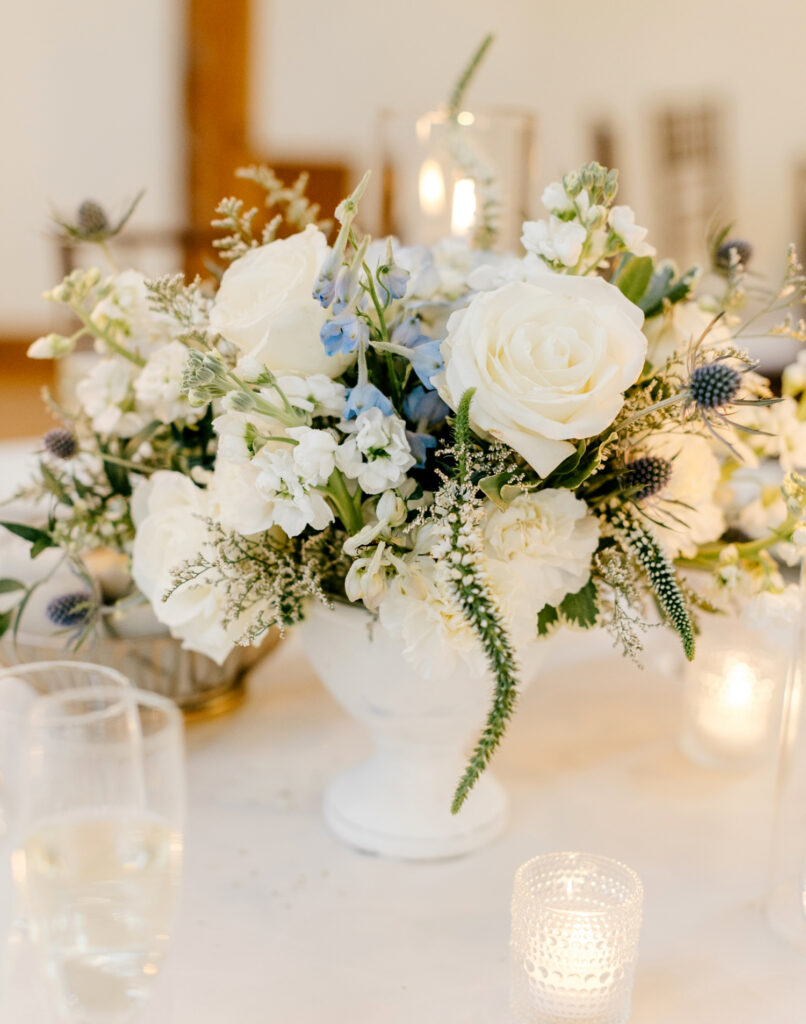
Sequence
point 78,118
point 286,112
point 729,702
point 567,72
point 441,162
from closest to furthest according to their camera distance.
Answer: point 729,702, point 441,162, point 78,118, point 286,112, point 567,72

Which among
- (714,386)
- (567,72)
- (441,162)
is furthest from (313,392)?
(567,72)

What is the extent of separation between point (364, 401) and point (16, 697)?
10.7 inches

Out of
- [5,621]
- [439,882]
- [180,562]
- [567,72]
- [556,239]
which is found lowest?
[439,882]

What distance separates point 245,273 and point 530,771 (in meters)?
0.54

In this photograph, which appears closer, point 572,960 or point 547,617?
point 572,960

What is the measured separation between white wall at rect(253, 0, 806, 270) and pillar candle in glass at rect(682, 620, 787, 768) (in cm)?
509

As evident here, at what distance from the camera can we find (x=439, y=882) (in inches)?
31.7

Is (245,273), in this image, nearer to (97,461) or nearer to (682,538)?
(97,461)

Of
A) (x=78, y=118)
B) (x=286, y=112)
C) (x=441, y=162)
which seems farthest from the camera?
(x=286, y=112)

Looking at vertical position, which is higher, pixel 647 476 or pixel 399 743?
pixel 647 476

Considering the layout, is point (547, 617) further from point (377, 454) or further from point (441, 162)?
point (441, 162)

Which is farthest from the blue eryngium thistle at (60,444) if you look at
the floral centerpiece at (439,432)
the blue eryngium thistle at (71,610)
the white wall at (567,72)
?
the white wall at (567,72)

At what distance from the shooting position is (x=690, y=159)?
552 cm

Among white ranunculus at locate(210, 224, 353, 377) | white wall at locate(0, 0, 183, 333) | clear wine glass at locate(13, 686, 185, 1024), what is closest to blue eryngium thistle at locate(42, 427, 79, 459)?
white ranunculus at locate(210, 224, 353, 377)
